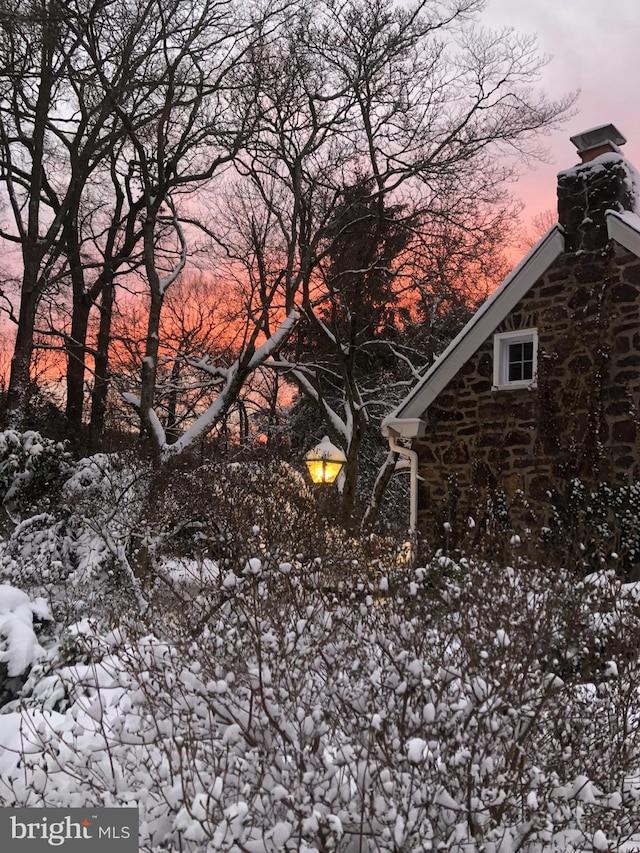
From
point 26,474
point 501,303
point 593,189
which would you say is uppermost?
point 593,189

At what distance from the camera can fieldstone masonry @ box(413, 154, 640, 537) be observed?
28.6 feet

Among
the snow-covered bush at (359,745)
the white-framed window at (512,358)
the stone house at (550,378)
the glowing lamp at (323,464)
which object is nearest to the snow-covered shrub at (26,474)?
the glowing lamp at (323,464)

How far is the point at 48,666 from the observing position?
15.9 feet

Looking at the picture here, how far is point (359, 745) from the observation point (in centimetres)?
304

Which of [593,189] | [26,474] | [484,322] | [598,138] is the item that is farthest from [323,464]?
[598,138]

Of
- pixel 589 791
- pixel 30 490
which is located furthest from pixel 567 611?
pixel 30 490

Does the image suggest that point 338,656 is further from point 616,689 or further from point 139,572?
point 139,572

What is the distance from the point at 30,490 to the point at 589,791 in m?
9.11

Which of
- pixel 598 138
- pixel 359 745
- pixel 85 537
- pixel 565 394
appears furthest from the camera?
pixel 598 138

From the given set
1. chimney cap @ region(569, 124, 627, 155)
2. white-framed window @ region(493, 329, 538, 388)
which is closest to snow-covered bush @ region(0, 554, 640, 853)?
white-framed window @ region(493, 329, 538, 388)

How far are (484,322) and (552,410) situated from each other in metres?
1.64

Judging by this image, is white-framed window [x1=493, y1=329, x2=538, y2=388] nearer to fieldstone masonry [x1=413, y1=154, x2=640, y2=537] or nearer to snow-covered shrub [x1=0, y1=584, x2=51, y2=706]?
fieldstone masonry [x1=413, y1=154, x2=640, y2=537]

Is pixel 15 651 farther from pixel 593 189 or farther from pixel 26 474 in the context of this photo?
pixel 593 189

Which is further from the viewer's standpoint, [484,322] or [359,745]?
[484,322]
